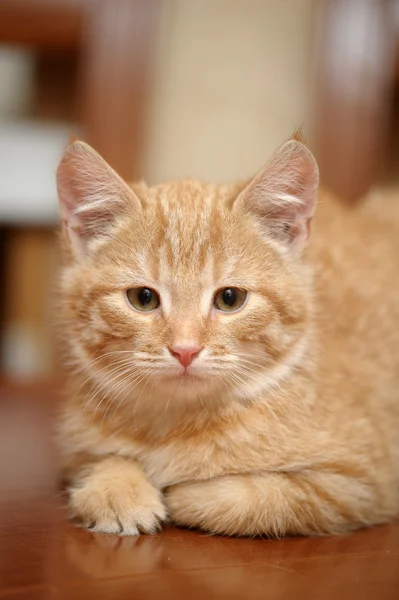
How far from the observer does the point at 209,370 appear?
53.6 inches

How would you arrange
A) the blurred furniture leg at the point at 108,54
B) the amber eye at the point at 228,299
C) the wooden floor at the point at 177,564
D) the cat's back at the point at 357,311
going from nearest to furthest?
the wooden floor at the point at 177,564 < the amber eye at the point at 228,299 < the cat's back at the point at 357,311 < the blurred furniture leg at the point at 108,54

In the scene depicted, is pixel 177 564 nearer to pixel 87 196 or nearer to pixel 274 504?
pixel 274 504

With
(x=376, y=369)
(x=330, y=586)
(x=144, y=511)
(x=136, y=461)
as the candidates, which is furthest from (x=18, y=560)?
(x=376, y=369)

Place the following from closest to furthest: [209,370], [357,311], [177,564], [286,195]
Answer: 1. [177,564]
2. [209,370]
3. [286,195]
4. [357,311]

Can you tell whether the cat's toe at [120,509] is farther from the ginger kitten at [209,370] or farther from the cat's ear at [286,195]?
the cat's ear at [286,195]

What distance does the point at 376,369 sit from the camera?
69.3 inches

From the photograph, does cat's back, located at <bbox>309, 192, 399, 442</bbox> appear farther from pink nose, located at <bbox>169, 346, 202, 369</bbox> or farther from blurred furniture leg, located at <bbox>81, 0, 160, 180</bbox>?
blurred furniture leg, located at <bbox>81, 0, 160, 180</bbox>

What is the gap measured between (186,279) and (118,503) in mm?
437

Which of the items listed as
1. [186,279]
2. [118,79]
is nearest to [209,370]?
[186,279]

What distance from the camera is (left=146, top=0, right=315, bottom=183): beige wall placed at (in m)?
3.21

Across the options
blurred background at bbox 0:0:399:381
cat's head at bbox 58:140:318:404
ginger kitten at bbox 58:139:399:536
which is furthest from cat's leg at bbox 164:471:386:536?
blurred background at bbox 0:0:399:381

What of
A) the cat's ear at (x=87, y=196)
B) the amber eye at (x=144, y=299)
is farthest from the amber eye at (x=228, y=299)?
the cat's ear at (x=87, y=196)

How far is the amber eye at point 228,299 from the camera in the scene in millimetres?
1433

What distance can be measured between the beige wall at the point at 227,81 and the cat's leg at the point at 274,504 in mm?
1955
